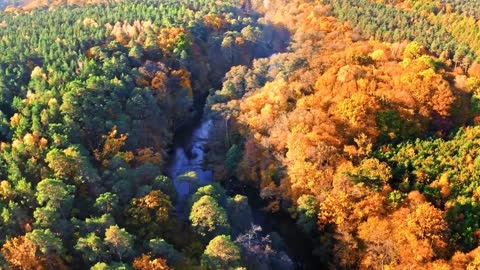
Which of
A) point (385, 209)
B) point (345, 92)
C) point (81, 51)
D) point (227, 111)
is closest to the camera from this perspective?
point (385, 209)

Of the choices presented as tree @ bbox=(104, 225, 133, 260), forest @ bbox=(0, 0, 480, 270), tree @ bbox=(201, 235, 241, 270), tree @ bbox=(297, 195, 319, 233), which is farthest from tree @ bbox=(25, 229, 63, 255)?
tree @ bbox=(297, 195, 319, 233)

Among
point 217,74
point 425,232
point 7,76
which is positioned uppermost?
point 7,76

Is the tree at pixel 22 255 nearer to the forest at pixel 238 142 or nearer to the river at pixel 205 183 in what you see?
the forest at pixel 238 142

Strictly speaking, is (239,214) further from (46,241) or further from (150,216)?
(46,241)

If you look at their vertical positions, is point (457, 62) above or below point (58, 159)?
below

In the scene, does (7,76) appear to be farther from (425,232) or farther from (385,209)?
(425,232)

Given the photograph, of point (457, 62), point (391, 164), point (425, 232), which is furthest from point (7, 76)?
point (457, 62)
